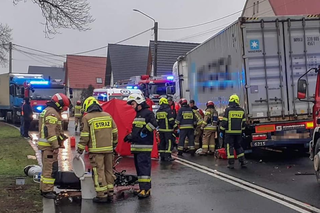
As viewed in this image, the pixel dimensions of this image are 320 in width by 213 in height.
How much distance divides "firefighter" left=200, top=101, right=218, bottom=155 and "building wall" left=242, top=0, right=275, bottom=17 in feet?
77.5

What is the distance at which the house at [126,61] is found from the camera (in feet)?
176

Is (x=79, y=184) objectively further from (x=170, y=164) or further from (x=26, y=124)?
(x=26, y=124)

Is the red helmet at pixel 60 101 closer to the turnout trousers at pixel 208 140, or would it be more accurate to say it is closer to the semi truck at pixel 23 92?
the turnout trousers at pixel 208 140

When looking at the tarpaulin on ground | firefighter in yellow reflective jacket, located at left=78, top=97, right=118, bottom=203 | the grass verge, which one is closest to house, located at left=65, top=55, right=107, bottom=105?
the grass verge

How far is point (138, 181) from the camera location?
786cm

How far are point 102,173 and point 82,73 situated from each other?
56511 millimetres

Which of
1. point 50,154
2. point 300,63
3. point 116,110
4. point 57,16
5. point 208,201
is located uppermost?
point 57,16

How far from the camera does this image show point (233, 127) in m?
10.7

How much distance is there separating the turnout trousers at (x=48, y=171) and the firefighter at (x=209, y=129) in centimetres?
650

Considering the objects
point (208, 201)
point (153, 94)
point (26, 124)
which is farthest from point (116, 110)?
point (153, 94)

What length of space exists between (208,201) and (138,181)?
4.35ft

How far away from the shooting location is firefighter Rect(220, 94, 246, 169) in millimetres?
10633

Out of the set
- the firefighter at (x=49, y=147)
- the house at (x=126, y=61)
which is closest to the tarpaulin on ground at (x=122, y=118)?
the firefighter at (x=49, y=147)

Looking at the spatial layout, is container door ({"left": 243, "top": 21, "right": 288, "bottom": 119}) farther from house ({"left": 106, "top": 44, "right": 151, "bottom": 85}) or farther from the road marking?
house ({"left": 106, "top": 44, "right": 151, "bottom": 85})
